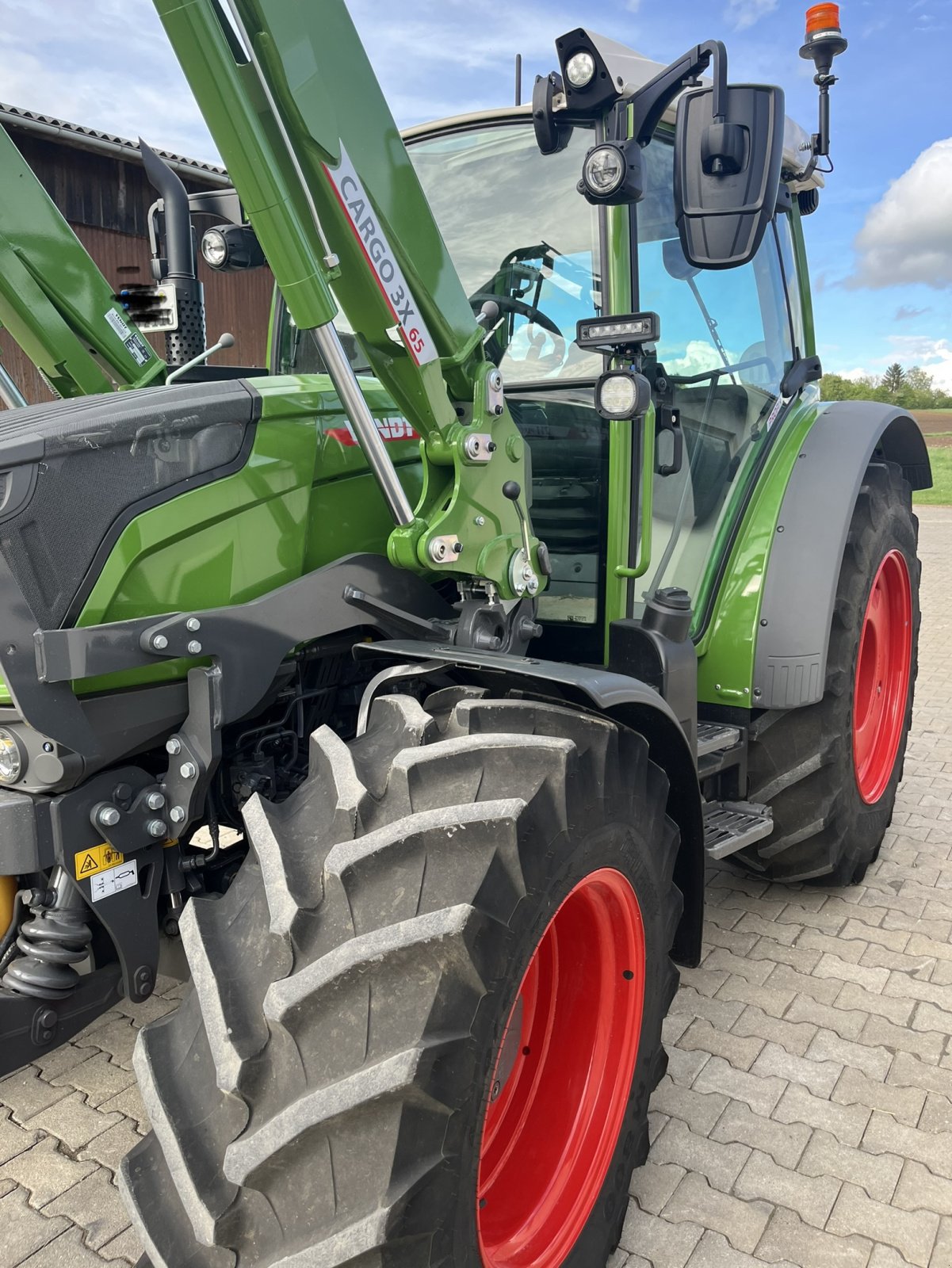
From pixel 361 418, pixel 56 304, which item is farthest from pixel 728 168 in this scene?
pixel 56 304

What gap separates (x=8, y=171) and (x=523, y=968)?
2.19 m

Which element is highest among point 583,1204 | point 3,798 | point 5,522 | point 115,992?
point 5,522

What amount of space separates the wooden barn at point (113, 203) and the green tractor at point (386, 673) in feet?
19.3

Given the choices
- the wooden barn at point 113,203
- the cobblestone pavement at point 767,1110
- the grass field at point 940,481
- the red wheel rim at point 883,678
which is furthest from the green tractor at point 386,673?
the grass field at point 940,481

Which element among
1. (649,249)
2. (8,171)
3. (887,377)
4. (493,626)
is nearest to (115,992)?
(493,626)

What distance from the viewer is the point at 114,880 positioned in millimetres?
1750

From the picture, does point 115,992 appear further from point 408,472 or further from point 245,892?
point 408,472

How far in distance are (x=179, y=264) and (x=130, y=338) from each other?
34cm

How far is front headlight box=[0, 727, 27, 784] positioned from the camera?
5.51 ft

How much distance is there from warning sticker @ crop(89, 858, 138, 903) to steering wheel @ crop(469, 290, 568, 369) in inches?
62.7

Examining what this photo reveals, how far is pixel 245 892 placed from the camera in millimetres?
1579

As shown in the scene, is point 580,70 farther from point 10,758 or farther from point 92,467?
point 10,758

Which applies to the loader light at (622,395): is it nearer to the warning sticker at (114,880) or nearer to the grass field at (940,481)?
the warning sticker at (114,880)

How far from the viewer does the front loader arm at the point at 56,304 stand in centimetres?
242
